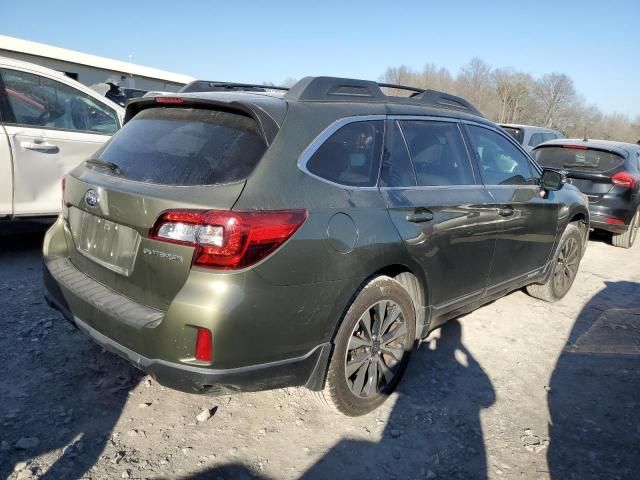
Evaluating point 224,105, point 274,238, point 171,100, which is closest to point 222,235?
point 274,238

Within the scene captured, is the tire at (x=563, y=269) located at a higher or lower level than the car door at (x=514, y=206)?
lower

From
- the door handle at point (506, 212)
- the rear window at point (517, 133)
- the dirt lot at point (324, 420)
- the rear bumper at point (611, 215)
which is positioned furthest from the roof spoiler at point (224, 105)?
the rear window at point (517, 133)

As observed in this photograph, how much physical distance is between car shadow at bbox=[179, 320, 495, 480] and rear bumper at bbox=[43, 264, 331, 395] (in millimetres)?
414

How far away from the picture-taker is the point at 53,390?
2926mm

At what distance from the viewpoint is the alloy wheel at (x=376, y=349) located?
2.84m

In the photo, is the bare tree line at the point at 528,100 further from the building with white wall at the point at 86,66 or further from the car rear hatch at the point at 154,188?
the car rear hatch at the point at 154,188

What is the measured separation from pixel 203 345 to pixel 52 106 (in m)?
3.94

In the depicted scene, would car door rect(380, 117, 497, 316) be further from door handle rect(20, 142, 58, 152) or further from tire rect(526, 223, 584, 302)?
door handle rect(20, 142, 58, 152)

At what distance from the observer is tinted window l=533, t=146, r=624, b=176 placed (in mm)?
7438

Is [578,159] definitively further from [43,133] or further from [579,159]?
[43,133]

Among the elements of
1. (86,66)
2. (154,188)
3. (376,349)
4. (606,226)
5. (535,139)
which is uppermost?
(86,66)

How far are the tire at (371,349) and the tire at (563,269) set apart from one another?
2.43m

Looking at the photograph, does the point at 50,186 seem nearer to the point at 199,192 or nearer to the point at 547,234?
the point at 199,192

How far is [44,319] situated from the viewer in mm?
3752
